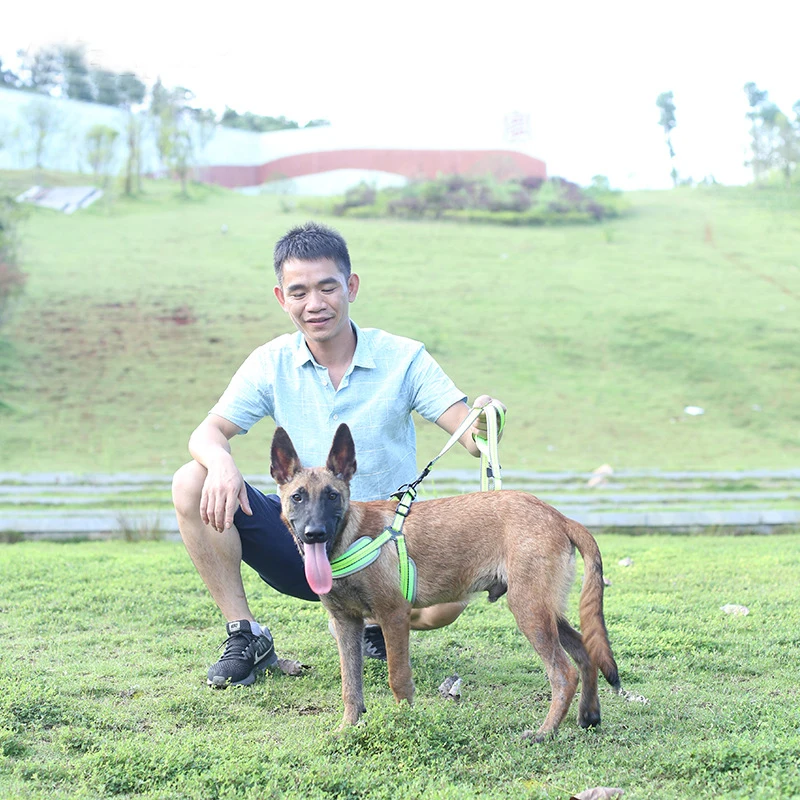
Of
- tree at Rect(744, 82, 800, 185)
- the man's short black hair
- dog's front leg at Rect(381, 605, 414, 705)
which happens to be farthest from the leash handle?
tree at Rect(744, 82, 800, 185)

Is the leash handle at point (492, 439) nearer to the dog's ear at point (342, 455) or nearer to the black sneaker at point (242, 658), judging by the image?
the dog's ear at point (342, 455)

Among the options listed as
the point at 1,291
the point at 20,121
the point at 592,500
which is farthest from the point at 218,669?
the point at 20,121

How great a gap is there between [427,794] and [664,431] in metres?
13.2

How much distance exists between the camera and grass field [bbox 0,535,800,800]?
3240mm

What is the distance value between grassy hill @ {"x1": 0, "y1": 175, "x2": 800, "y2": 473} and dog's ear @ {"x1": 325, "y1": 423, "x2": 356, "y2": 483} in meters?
9.37

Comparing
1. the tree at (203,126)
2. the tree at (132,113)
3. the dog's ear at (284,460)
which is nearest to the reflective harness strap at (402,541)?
the dog's ear at (284,460)

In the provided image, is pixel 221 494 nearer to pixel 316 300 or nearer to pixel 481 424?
pixel 316 300

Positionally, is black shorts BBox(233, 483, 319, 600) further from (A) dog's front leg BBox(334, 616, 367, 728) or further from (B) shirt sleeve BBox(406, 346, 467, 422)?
(B) shirt sleeve BBox(406, 346, 467, 422)

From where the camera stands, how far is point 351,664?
13.0ft

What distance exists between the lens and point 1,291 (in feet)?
59.7

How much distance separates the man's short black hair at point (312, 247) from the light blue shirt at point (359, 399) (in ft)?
1.21

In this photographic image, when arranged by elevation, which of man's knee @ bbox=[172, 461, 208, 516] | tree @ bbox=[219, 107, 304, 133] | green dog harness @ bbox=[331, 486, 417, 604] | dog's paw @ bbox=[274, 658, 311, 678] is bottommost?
dog's paw @ bbox=[274, 658, 311, 678]

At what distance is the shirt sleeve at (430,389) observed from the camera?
4531mm

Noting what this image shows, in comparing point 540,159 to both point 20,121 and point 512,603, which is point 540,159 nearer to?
point 20,121
